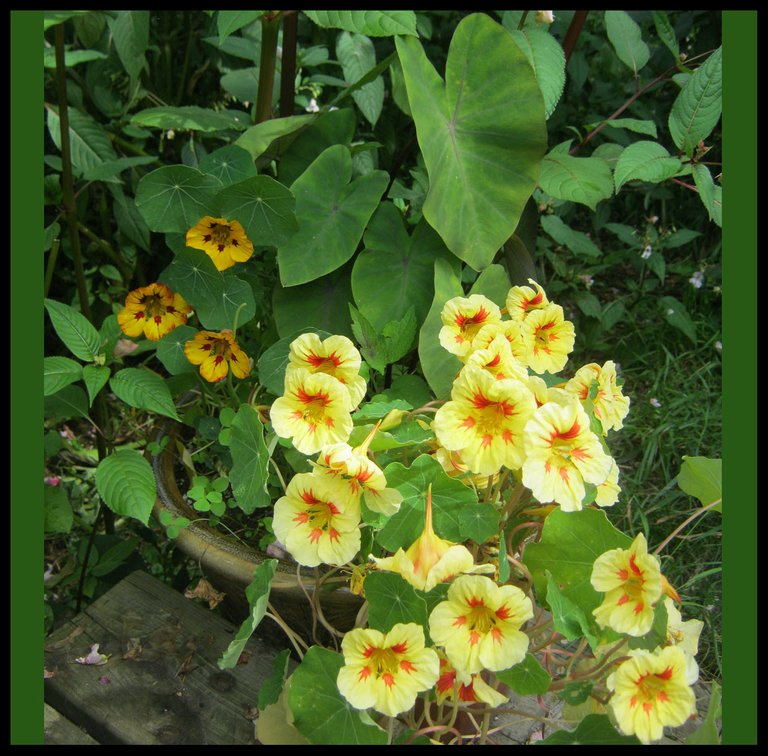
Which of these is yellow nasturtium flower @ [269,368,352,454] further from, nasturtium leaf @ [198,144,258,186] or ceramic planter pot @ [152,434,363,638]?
nasturtium leaf @ [198,144,258,186]

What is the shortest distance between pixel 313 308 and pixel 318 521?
1.59 feet

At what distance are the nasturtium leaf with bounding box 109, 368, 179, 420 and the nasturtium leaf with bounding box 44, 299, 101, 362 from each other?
5 centimetres

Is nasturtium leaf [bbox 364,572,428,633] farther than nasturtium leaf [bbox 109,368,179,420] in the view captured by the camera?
No

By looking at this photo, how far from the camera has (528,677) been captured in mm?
844

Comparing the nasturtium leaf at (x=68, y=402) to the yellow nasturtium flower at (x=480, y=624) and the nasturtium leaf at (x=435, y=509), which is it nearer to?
the nasturtium leaf at (x=435, y=509)

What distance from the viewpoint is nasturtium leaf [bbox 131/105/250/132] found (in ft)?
4.33

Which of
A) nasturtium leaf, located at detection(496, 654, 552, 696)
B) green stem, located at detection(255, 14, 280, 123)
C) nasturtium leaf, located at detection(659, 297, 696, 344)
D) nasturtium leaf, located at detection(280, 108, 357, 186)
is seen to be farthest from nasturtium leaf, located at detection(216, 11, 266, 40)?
nasturtium leaf, located at detection(659, 297, 696, 344)

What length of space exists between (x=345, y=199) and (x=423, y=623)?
67 centimetres

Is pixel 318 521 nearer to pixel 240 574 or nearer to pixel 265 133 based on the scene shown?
pixel 240 574

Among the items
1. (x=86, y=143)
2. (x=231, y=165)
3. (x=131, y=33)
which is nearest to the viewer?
(x=231, y=165)

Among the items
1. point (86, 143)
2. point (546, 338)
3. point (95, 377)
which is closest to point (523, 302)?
point (546, 338)

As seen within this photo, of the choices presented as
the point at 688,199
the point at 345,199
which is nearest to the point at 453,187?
the point at 345,199

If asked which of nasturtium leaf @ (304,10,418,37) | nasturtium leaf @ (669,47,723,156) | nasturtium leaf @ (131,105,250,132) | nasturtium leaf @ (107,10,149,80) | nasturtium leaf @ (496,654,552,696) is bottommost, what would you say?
nasturtium leaf @ (496,654,552,696)

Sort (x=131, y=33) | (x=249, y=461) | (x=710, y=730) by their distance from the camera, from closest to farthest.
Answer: (x=710, y=730)
(x=249, y=461)
(x=131, y=33)
